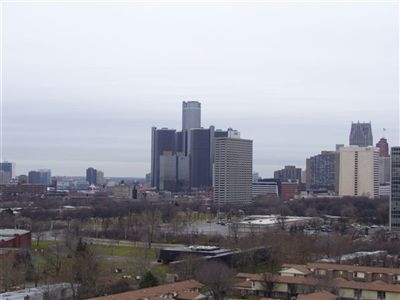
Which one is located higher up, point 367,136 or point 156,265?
point 367,136

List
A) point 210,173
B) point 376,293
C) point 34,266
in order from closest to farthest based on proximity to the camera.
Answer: point 376,293
point 34,266
point 210,173

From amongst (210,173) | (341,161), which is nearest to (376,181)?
(341,161)

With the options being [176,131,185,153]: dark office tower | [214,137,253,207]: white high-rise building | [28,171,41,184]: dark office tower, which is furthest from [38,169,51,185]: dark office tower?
[214,137,253,207]: white high-rise building

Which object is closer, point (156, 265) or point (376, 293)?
point (376, 293)

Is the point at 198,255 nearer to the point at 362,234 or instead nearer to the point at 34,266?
the point at 34,266

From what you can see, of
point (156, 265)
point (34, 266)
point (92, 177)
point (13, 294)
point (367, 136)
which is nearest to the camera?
point (13, 294)

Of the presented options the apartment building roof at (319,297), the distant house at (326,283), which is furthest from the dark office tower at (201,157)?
the apartment building roof at (319,297)

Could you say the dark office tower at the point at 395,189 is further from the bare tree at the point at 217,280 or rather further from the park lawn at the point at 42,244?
the bare tree at the point at 217,280
